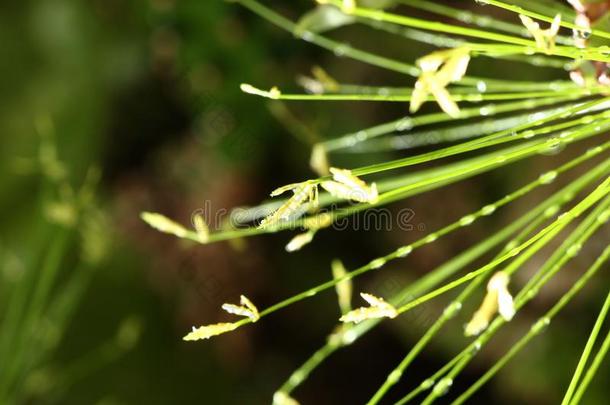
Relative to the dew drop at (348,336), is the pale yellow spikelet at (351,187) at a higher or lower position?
higher

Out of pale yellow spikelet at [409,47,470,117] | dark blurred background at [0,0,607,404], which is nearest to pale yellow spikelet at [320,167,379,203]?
pale yellow spikelet at [409,47,470,117]

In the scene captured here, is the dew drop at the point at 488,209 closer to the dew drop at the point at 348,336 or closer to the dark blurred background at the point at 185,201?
the dew drop at the point at 348,336

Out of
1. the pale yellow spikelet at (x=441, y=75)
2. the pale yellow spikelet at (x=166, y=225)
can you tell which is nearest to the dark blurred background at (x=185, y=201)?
the pale yellow spikelet at (x=166, y=225)

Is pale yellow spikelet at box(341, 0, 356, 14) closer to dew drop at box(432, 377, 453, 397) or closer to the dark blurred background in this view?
dew drop at box(432, 377, 453, 397)

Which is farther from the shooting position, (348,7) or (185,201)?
Answer: (185,201)

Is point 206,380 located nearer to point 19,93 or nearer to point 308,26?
point 19,93

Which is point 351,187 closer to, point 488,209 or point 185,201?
point 488,209

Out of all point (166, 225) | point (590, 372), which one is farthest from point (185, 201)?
point (590, 372)

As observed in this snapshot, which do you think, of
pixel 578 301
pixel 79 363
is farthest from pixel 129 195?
pixel 578 301
